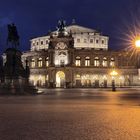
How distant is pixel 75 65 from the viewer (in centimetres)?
12681

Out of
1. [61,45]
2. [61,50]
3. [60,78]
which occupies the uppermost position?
[61,45]

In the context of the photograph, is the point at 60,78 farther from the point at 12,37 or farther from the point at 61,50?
the point at 12,37

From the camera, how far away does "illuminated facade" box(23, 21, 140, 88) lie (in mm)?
123938

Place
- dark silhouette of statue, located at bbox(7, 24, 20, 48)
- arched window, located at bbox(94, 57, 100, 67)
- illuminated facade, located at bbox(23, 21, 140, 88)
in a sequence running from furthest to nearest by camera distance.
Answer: arched window, located at bbox(94, 57, 100, 67) < illuminated facade, located at bbox(23, 21, 140, 88) < dark silhouette of statue, located at bbox(7, 24, 20, 48)

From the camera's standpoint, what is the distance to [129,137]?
37.8 ft

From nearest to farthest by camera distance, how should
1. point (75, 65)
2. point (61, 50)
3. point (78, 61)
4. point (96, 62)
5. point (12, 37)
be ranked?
point (12, 37), point (61, 50), point (75, 65), point (78, 61), point (96, 62)

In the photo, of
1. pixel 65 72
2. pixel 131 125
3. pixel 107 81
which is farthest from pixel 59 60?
pixel 131 125

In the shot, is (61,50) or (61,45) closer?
(61,50)

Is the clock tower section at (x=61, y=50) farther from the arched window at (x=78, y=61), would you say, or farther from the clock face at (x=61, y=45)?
the arched window at (x=78, y=61)

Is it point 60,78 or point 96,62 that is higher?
point 96,62

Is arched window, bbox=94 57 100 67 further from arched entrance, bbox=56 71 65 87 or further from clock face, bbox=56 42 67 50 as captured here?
arched entrance, bbox=56 71 65 87

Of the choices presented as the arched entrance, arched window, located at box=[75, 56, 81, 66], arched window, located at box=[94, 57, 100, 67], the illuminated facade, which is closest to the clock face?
the illuminated facade

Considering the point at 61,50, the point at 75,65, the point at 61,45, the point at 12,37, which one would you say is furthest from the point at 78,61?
the point at 12,37

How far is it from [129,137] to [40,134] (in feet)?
9.48
